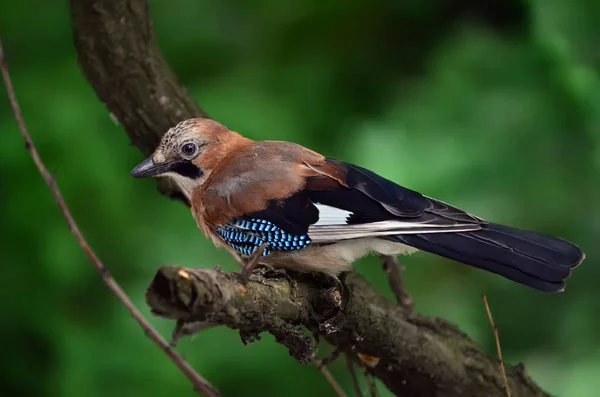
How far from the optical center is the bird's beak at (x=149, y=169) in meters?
2.58

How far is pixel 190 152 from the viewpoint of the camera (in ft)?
8.75

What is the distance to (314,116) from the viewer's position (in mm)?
4152

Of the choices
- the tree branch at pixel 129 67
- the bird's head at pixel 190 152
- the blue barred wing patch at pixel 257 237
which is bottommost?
the blue barred wing patch at pixel 257 237

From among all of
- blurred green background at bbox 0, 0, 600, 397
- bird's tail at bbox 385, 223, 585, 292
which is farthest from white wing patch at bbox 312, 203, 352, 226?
blurred green background at bbox 0, 0, 600, 397

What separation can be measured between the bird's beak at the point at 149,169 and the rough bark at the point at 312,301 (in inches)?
6.7

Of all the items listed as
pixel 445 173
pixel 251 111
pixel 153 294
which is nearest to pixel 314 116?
pixel 251 111

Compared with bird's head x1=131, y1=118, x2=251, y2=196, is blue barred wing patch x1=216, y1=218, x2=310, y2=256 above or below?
below

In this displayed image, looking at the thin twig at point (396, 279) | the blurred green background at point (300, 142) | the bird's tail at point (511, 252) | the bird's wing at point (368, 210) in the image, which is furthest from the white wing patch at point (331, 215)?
the blurred green background at point (300, 142)

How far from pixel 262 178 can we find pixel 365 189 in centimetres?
29

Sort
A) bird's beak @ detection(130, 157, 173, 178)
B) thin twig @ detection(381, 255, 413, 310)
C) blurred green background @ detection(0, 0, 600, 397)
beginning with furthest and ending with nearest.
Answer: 1. blurred green background @ detection(0, 0, 600, 397)
2. thin twig @ detection(381, 255, 413, 310)
3. bird's beak @ detection(130, 157, 173, 178)

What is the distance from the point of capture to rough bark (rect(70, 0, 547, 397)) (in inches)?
83.9

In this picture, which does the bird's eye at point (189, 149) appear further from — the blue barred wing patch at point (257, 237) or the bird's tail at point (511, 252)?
the bird's tail at point (511, 252)

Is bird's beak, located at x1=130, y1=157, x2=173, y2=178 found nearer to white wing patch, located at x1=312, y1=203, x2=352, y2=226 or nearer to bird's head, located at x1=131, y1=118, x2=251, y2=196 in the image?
bird's head, located at x1=131, y1=118, x2=251, y2=196

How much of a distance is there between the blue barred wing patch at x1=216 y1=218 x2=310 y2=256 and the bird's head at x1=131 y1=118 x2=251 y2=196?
0.94ft
